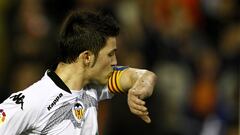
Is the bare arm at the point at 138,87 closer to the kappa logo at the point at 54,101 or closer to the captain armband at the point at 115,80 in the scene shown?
the captain armband at the point at 115,80

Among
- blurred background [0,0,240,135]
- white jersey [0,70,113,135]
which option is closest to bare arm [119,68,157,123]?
white jersey [0,70,113,135]

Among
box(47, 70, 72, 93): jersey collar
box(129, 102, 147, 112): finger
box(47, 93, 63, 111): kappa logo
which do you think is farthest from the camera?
box(47, 70, 72, 93): jersey collar

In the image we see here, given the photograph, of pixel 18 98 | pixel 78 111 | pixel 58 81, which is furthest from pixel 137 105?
pixel 18 98

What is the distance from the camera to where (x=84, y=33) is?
5.82 meters

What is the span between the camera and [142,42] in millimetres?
11328

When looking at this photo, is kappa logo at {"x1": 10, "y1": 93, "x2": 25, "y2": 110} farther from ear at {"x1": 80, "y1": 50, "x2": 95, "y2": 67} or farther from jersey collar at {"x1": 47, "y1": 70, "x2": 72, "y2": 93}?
ear at {"x1": 80, "y1": 50, "x2": 95, "y2": 67}

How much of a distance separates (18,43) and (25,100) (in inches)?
225

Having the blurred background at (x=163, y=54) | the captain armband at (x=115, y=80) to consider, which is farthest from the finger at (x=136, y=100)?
the blurred background at (x=163, y=54)

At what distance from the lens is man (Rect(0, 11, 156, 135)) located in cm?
554

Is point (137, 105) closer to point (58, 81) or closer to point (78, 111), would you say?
point (78, 111)

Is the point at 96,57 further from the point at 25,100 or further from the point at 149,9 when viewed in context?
the point at 149,9

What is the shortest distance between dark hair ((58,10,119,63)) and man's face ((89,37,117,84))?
0.04m

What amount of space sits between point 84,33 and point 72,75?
332 mm

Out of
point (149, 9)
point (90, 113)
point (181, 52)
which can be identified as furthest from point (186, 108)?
→ point (90, 113)
